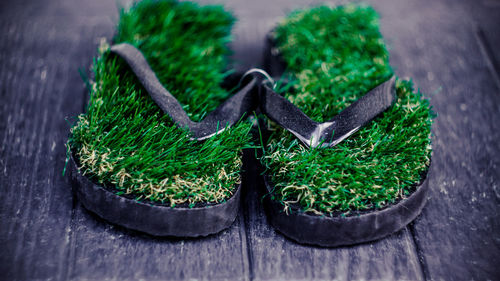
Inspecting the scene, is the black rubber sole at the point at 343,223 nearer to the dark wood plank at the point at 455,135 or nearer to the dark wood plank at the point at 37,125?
the dark wood plank at the point at 455,135

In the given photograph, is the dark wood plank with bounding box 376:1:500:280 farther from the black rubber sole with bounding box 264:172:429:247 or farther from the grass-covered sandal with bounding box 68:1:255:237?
the grass-covered sandal with bounding box 68:1:255:237

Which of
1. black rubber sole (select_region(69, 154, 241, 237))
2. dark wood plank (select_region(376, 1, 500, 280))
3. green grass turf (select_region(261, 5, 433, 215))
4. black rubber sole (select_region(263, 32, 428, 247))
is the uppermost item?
black rubber sole (select_region(69, 154, 241, 237))

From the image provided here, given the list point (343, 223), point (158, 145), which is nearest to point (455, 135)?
point (343, 223)

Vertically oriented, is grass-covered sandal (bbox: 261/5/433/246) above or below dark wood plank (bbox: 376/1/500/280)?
above

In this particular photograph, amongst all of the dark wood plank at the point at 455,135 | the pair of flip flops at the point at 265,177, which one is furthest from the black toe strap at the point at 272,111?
the dark wood plank at the point at 455,135

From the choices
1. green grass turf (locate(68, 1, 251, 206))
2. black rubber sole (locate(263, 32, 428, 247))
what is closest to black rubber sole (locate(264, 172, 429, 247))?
black rubber sole (locate(263, 32, 428, 247))

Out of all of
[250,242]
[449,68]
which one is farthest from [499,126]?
[250,242]

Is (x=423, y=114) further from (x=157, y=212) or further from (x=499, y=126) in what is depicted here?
(x=157, y=212)

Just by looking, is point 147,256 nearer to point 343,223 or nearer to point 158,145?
point 158,145
